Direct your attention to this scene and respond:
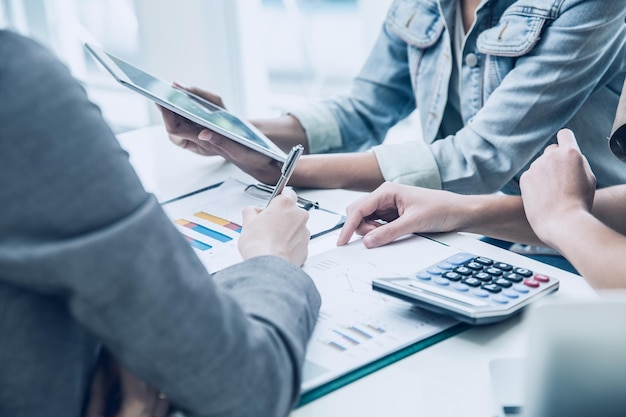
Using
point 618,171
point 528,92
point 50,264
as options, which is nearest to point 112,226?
point 50,264

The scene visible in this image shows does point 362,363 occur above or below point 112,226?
below

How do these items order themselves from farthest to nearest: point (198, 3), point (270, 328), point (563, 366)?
point (198, 3), point (270, 328), point (563, 366)

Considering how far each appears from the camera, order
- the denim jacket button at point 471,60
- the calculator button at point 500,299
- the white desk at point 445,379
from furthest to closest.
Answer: the denim jacket button at point 471,60 → the calculator button at point 500,299 → the white desk at point 445,379

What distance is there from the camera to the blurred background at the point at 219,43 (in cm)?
208

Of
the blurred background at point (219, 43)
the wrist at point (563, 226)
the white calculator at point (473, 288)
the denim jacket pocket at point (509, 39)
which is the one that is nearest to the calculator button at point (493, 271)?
the white calculator at point (473, 288)

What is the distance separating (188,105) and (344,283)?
1.37 ft

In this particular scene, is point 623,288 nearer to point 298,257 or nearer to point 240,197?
point 298,257

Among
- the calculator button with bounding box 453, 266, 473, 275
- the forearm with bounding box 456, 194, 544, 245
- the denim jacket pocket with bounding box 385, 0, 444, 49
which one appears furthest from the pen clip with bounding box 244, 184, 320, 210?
the denim jacket pocket with bounding box 385, 0, 444, 49

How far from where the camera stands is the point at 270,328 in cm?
57

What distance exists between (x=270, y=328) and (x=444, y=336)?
19cm

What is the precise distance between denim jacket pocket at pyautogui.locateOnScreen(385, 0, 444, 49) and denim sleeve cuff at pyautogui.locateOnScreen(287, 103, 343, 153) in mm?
196

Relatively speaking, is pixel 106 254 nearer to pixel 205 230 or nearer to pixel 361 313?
pixel 361 313

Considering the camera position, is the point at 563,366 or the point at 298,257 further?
Result: the point at 298,257

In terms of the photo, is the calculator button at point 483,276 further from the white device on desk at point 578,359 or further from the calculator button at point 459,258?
the white device on desk at point 578,359
